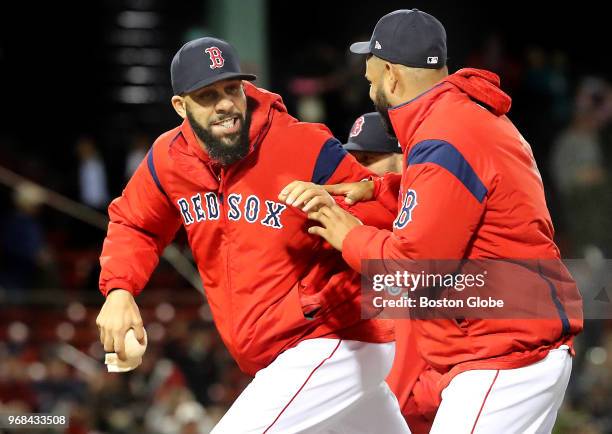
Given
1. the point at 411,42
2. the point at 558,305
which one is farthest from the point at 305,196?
the point at 558,305

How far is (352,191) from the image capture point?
3.63 meters

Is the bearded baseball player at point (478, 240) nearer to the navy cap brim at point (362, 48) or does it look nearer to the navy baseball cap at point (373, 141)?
the navy cap brim at point (362, 48)

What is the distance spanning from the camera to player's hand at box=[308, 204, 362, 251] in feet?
11.1

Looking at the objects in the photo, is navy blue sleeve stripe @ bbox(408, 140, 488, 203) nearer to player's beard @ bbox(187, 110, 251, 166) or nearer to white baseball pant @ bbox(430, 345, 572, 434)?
white baseball pant @ bbox(430, 345, 572, 434)

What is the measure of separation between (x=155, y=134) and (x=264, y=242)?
9630mm

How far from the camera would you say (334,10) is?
1326 cm

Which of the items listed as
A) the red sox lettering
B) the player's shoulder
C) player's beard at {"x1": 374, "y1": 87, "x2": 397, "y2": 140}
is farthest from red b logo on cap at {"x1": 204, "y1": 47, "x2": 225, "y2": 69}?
player's beard at {"x1": 374, "y1": 87, "x2": 397, "y2": 140}

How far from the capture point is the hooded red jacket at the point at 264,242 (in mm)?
3678

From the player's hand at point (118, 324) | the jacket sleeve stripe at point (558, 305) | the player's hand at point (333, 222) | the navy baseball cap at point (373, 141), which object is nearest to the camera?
the jacket sleeve stripe at point (558, 305)

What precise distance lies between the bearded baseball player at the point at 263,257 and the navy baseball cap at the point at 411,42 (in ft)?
1.46

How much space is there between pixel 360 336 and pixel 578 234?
648 centimetres

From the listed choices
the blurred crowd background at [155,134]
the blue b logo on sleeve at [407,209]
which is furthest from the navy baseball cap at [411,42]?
the blurred crowd background at [155,134]

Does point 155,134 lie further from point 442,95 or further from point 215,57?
point 442,95

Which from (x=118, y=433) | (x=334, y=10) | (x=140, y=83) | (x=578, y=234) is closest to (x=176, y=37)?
(x=140, y=83)
